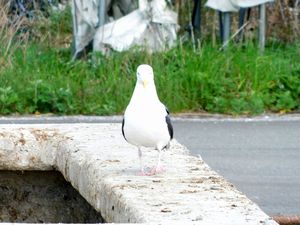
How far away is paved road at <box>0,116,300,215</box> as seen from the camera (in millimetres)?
8367

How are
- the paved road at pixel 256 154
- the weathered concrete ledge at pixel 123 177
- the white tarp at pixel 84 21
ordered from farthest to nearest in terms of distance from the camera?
1. the white tarp at pixel 84 21
2. the paved road at pixel 256 154
3. the weathered concrete ledge at pixel 123 177

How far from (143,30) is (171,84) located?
1575mm

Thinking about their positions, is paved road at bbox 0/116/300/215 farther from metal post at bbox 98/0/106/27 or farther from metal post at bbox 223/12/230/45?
metal post at bbox 98/0/106/27

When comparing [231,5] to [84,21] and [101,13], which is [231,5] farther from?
[84,21]

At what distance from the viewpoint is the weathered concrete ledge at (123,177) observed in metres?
3.59

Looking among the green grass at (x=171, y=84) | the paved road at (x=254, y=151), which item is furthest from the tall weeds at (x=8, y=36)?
the paved road at (x=254, y=151)

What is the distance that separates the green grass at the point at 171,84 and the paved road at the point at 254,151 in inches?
12.0

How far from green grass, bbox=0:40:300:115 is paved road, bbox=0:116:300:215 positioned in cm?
30

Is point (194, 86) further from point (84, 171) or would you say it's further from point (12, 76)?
point (84, 171)

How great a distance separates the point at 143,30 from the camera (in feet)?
44.1

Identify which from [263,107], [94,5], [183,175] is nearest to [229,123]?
[263,107]

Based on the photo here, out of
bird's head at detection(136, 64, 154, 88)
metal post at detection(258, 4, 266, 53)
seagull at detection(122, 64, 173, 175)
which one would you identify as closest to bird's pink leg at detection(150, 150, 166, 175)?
seagull at detection(122, 64, 173, 175)

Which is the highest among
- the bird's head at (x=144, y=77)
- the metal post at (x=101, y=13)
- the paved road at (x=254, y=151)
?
the bird's head at (x=144, y=77)

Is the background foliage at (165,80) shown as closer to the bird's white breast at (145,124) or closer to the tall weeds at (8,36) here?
the tall weeds at (8,36)
